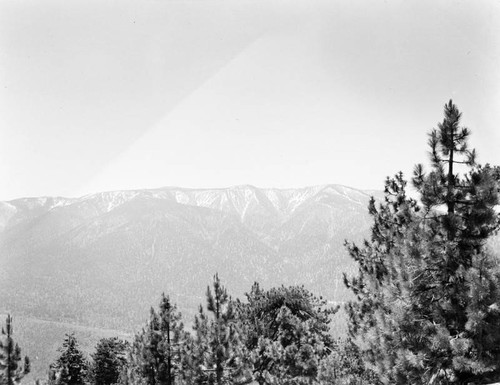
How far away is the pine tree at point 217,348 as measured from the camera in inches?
696

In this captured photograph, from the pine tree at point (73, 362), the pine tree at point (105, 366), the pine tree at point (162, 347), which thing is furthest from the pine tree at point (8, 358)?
the pine tree at point (105, 366)

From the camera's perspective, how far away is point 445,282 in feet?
28.3

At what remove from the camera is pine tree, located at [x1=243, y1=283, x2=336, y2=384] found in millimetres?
22141

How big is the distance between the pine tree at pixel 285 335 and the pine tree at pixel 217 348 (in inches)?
134

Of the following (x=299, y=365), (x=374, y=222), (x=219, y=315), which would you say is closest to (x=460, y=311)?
(x=374, y=222)

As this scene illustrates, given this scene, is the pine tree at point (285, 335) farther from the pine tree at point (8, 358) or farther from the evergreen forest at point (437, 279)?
the pine tree at point (8, 358)

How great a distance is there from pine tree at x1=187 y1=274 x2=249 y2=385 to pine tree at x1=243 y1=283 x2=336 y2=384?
11.1ft

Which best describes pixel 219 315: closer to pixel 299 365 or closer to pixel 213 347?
pixel 213 347

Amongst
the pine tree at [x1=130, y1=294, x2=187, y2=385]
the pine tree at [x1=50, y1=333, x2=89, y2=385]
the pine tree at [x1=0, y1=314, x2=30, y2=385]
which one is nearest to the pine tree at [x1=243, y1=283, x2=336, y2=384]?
the pine tree at [x1=130, y1=294, x2=187, y2=385]

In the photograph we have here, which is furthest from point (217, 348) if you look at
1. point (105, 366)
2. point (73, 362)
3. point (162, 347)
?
point (105, 366)

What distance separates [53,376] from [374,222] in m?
15.4

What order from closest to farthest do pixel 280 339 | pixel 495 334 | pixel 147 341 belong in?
pixel 495 334 → pixel 147 341 → pixel 280 339

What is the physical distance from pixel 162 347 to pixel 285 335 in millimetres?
7291

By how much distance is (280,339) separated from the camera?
78.7 ft
